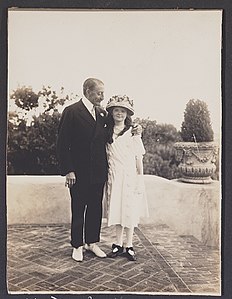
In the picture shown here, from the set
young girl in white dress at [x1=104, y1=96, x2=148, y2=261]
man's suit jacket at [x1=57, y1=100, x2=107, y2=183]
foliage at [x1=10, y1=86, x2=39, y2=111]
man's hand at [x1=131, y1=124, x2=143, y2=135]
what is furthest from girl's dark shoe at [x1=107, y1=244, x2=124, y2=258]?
foliage at [x1=10, y1=86, x2=39, y2=111]

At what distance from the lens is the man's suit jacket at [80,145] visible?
131 centimetres

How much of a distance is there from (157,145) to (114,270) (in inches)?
13.2

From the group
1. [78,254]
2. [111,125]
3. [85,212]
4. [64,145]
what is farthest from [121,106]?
[78,254]

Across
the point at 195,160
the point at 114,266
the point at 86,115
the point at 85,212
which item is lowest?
the point at 114,266

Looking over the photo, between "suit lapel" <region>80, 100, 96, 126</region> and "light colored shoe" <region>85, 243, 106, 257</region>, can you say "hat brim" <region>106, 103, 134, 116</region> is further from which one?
"light colored shoe" <region>85, 243, 106, 257</region>

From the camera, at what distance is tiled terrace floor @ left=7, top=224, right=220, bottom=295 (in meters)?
1.32

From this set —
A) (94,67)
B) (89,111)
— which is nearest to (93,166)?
(89,111)

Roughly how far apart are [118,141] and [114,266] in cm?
32

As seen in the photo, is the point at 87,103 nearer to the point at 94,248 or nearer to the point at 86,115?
the point at 86,115

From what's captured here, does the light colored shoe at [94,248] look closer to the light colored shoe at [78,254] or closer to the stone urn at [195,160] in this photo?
the light colored shoe at [78,254]

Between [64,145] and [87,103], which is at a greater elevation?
[87,103]

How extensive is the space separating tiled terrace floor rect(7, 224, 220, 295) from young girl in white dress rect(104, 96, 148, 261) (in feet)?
0.13

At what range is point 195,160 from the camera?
51.8 inches

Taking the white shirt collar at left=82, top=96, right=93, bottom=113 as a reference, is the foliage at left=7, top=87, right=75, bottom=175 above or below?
below
